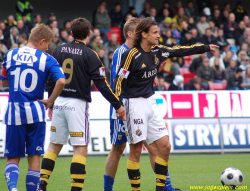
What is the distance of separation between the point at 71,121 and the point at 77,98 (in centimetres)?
31

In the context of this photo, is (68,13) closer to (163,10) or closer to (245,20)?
(163,10)

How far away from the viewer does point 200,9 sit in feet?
78.9

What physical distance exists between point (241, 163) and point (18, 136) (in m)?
6.68

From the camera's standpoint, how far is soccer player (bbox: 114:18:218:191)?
268 inches

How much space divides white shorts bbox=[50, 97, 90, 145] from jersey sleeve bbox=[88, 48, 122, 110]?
13.0 inches

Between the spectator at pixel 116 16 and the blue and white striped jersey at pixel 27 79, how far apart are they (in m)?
15.7

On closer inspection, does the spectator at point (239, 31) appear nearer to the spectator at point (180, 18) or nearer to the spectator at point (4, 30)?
the spectator at point (180, 18)

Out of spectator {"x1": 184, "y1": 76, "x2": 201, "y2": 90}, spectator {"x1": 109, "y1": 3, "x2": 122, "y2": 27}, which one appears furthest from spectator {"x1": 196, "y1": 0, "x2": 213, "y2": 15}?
spectator {"x1": 184, "y1": 76, "x2": 201, "y2": 90}

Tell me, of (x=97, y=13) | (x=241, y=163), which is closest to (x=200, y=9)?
(x=97, y=13)

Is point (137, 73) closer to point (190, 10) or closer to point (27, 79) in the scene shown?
point (27, 79)

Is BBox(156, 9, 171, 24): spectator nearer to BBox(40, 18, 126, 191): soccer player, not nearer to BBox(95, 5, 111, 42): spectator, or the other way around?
BBox(95, 5, 111, 42): spectator

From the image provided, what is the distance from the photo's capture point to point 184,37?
21.3 meters

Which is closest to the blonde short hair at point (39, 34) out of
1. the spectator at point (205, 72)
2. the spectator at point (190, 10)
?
the spectator at point (205, 72)

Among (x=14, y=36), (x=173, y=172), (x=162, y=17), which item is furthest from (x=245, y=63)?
(x=173, y=172)
